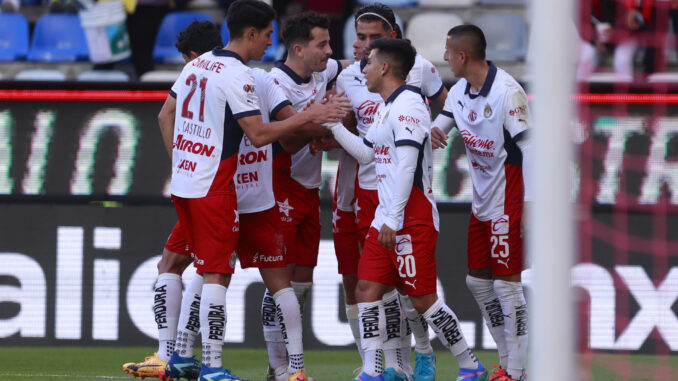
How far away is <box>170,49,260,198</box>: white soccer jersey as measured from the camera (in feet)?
17.1

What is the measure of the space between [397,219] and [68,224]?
3.28 meters

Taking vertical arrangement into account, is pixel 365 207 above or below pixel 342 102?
below

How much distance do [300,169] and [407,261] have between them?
1062 mm

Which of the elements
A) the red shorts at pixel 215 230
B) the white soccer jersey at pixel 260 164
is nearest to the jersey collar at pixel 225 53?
the white soccer jersey at pixel 260 164

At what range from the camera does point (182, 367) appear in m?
5.51

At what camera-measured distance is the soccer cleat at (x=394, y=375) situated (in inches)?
216

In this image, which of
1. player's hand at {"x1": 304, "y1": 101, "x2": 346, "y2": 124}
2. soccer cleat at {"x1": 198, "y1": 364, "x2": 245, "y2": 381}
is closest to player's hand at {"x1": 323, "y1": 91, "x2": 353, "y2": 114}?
player's hand at {"x1": 304, "y1": 101, "x2": 346, "y2": 124}

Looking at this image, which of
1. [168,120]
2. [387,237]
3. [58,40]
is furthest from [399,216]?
[58,40]

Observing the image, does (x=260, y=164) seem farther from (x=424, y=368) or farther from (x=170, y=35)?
(x=170, y=35)

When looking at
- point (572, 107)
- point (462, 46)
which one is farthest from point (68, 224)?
point (572, 107)

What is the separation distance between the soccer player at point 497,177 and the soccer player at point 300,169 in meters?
0.71

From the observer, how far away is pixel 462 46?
18.9ft

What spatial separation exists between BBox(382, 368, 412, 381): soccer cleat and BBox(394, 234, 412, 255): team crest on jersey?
0.65 m

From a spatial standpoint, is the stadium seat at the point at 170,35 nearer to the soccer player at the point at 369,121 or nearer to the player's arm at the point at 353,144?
the soccer player at the point at 369,121
